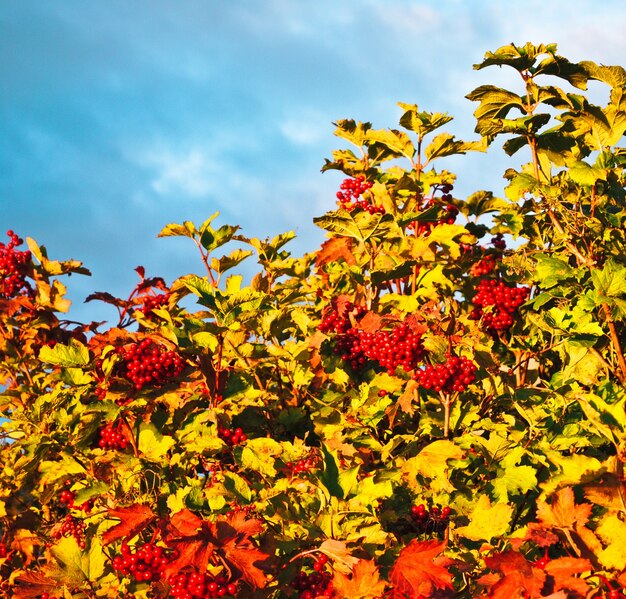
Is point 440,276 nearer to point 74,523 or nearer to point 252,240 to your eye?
point 252,240

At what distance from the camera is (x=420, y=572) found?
11.6ft

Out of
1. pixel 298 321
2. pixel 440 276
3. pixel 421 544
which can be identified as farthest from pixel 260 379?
pixel 421 544

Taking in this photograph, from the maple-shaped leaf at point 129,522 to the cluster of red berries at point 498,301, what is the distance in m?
3.39

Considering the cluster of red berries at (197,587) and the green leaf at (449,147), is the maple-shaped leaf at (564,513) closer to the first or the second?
the cluster of red berries at (197,587)

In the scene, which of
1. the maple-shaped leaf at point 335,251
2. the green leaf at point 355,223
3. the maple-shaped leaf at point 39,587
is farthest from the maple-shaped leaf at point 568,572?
the maple-shaped leaf at point 335,251

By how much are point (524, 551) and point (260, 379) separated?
9.63ft

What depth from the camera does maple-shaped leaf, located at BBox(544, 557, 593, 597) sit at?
10.7 ft

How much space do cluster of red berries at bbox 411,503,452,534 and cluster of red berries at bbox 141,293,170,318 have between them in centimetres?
297

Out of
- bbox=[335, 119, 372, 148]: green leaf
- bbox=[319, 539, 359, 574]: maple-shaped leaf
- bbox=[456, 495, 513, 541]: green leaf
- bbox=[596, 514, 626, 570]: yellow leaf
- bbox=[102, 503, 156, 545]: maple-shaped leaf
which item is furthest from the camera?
bbox=[335, 119, 372, 148]: green leaf

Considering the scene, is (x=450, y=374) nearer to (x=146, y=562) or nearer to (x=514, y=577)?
(x=514, y=577)

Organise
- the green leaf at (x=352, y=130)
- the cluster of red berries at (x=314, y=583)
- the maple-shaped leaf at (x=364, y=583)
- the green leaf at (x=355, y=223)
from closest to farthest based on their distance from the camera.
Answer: the maple-shaped leaf at (x=364, y=583), the cluster of red berries at (x=314, y=583), the green leaf at (x=355, y=223), the green leaf at (x=352, y=130)

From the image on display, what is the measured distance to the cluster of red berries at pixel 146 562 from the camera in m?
4.44

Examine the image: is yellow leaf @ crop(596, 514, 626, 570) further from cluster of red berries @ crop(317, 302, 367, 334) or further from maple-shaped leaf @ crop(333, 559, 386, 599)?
cluster of red berries @ crop(317, 302, 367, 334)

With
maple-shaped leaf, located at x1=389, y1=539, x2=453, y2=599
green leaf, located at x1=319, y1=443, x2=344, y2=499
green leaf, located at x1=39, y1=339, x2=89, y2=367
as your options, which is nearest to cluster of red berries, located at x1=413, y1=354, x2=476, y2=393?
green leaf, located at x1=319, y1=443, x2=344, y2=499
